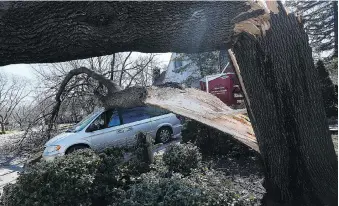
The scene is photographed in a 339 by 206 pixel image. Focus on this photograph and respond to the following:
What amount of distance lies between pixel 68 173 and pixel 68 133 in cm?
506

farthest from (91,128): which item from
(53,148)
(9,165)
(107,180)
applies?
(107,180)

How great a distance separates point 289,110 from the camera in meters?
3.06

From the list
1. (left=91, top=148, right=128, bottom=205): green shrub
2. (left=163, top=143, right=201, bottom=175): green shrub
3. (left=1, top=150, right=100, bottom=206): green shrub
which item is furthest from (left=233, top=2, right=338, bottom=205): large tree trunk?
(left=1, top=150, right=100, bottom=206): green shrub

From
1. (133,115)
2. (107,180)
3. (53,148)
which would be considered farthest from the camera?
(133,115)

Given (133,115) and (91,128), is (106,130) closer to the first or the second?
(91,128)

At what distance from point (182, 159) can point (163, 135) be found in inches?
225

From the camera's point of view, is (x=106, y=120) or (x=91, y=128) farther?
(x=106, y=120)

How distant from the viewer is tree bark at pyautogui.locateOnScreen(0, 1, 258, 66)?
245 cm

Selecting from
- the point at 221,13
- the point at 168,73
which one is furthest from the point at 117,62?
the point at 221,13

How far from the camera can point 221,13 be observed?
306cm

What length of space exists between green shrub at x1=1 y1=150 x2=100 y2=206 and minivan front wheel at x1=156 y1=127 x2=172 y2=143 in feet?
20.1

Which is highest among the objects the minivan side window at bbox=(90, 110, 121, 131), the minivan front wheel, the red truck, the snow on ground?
the red truck

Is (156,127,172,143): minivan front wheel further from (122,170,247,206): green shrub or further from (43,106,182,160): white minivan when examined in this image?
(122,170,247,206): green shrub

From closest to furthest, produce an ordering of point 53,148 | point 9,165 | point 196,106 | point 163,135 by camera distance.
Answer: point 196,106, point 53,148, point 9,165, point 163,135
